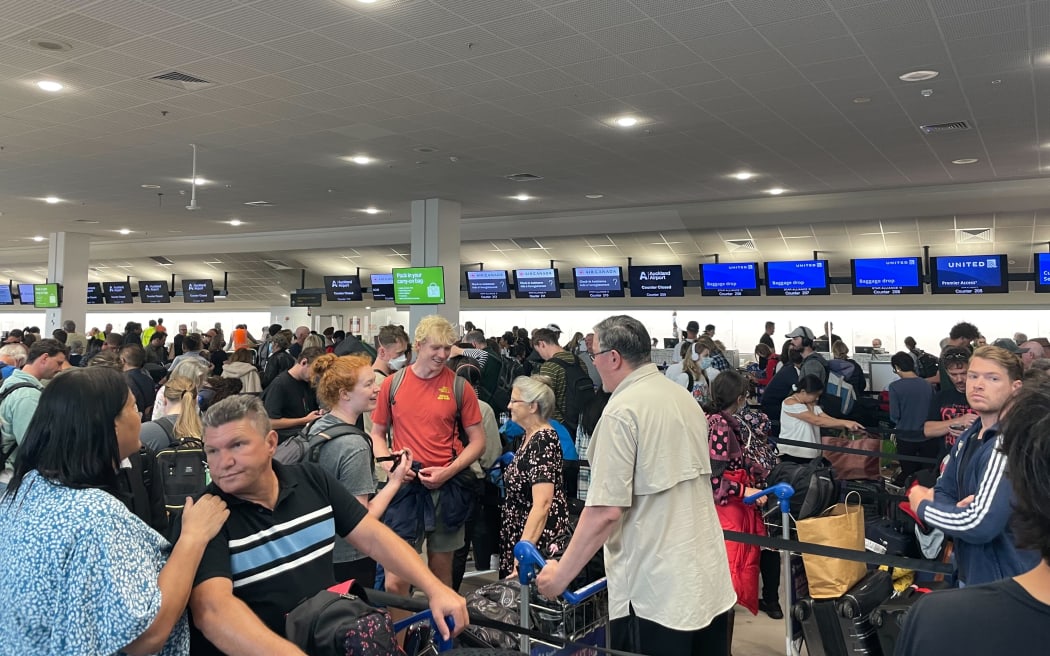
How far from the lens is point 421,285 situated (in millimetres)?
13156

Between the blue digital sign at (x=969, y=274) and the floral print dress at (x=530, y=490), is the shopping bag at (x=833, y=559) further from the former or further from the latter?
the blue digital sign at (x=969, y=274)

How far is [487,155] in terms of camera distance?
10180 mm

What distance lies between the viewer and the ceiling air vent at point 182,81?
7.13 metres

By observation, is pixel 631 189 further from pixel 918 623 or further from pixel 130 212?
pixel 918 623

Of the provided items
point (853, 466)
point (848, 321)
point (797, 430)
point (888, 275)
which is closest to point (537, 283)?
point (888, 275)

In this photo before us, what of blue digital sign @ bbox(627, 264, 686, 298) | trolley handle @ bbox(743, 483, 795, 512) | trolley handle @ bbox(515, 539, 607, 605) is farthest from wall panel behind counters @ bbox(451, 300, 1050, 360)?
trolley handle @ bbox(515, 539, 607, 605)

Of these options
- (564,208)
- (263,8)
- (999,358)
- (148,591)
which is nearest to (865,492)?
(999,358)

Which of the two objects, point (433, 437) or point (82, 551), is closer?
point (82, 551)

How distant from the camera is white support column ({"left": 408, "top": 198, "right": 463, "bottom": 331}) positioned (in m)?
13.3

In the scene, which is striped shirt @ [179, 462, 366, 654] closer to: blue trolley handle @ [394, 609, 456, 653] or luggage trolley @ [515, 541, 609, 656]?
blue trolley handle @ [394, 609, 456, 653]

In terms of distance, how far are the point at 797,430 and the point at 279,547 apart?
4.92 m

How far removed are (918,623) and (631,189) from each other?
11.8 m

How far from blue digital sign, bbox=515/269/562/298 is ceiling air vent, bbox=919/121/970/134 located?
8.84 m

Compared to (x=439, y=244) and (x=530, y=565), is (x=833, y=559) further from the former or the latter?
(x=439, y=244)
